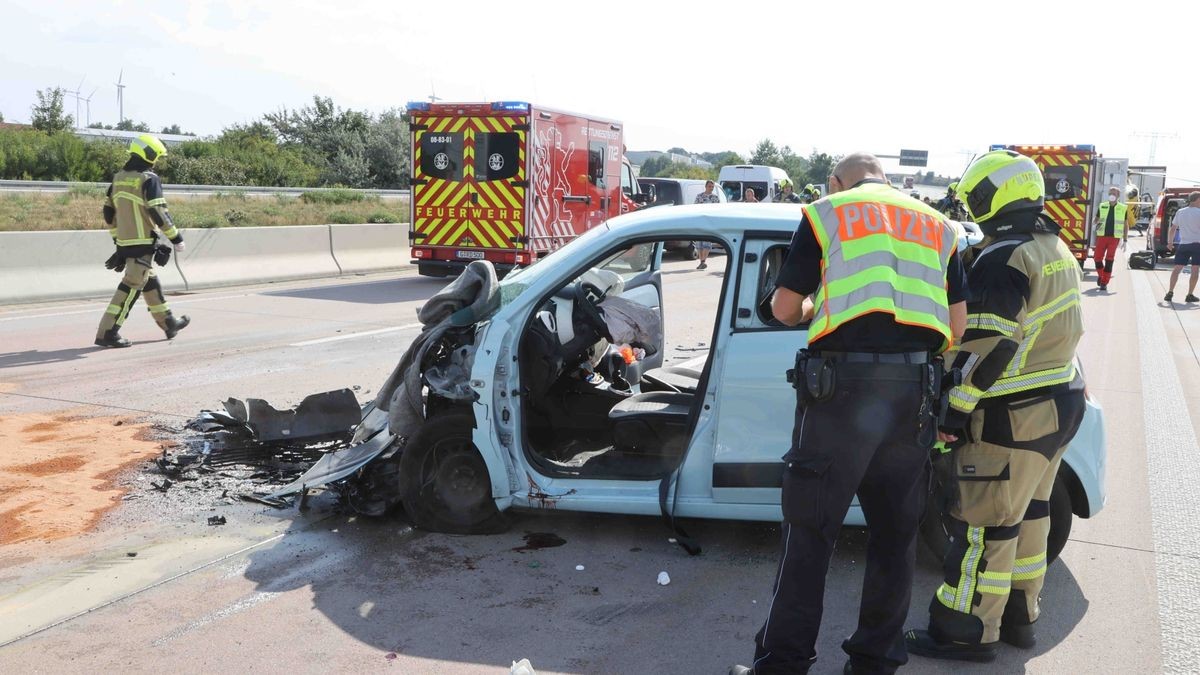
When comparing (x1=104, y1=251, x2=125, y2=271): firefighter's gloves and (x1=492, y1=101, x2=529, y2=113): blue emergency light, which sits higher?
(x1=492, y1=101, x2=529, y2=113): blue emergency light

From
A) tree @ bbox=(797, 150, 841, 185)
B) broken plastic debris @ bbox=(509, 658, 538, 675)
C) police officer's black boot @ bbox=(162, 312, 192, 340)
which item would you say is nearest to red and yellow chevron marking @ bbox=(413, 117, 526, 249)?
police officer's black boot @ bbox=(162, 312, 192, 340)

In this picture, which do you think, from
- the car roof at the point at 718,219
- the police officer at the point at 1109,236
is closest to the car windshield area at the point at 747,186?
the police officer at the point at 1109,236

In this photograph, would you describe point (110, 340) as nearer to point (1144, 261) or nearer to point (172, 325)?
point (172, 325)

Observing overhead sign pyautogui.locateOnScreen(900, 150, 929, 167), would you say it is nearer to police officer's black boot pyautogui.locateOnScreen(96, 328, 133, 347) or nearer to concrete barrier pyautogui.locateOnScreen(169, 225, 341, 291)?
concrete barrier pyautogui.locateOnScreen(169, 225, 341, 291)

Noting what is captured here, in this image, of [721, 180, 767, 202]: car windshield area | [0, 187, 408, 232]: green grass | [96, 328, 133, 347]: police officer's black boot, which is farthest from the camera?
[721, 180, 767, 202]: car windshield area

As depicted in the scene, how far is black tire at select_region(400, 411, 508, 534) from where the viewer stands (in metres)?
4.96

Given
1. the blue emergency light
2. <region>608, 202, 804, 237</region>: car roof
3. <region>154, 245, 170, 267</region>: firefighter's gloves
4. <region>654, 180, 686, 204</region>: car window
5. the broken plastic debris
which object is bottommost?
the broken plastic debris

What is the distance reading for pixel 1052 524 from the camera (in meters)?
4.54

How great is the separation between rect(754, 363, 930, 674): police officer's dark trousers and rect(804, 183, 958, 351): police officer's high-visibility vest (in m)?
0.17

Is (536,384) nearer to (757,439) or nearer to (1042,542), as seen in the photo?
(757,439)

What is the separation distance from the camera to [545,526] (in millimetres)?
5137

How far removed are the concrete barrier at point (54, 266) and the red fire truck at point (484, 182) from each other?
485 cm

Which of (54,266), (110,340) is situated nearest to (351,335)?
(110,340)

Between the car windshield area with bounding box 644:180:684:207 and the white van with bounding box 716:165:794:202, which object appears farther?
the white van with bounding box 716:165:794:202
